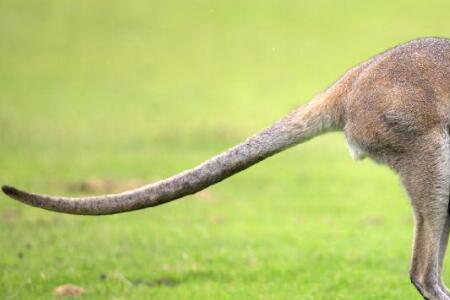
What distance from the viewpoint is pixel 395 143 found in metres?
6.82

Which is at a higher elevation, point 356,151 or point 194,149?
point 356,151

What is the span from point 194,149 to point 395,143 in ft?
38.0

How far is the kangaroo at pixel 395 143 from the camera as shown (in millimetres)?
6691

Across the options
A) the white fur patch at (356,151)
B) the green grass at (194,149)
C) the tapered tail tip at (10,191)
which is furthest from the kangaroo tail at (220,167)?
the green grass at (194,149)

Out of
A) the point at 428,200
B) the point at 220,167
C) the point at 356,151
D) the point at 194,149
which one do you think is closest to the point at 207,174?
the point at 220,167

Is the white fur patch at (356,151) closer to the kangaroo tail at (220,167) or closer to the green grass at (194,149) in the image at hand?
the kangaroo tail at (220,167)

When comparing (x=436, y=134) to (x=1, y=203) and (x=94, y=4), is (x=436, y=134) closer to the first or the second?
(x=1, y=203)

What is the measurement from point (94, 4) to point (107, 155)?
46.3 feet

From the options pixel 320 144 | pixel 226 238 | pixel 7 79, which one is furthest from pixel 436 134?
pixel 7 79

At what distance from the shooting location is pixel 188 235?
11.0m

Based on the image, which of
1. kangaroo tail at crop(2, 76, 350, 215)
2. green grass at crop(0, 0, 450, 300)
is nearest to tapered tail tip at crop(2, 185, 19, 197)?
kangaroo tail at crop(2, 76, 350, 215)

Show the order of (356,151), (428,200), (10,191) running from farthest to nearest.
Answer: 1. (356,151)
2. (428,200)
3. (10,191)

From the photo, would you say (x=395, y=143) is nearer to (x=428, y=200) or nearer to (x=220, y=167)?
(x=428, y=200)

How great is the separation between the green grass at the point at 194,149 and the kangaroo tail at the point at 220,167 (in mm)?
1623
